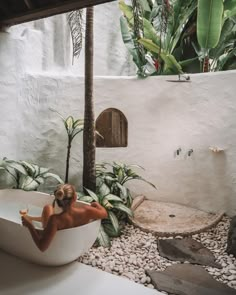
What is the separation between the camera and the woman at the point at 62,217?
184 centimetres

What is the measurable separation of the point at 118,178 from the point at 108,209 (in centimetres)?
53

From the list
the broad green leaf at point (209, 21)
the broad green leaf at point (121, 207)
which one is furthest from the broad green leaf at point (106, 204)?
the broad green leaf at point (209, 21)

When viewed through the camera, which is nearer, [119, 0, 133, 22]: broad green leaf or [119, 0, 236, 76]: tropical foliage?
[119, 0, 236, 76]: tropical foliage

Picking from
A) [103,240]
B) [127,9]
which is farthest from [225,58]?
[103,240]

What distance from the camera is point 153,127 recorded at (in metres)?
3.41

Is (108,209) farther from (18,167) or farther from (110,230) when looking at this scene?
(18,167)

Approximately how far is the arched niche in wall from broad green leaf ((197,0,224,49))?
4.31 ft

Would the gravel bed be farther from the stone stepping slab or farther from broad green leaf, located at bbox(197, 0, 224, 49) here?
broad green leaf, located at bbox(197, 0, 224, 49)

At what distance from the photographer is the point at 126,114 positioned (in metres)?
3.47

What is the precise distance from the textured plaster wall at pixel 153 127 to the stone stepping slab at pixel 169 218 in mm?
123

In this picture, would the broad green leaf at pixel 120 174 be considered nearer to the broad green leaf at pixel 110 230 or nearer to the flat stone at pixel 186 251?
the broad green leaf at pixel 110 230

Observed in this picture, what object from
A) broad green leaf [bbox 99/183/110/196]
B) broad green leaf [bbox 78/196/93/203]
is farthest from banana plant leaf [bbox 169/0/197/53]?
broad green leaf [bbox 78/196/93/203]

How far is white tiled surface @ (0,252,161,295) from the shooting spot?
188 cm

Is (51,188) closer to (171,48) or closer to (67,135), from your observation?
(67,135)
